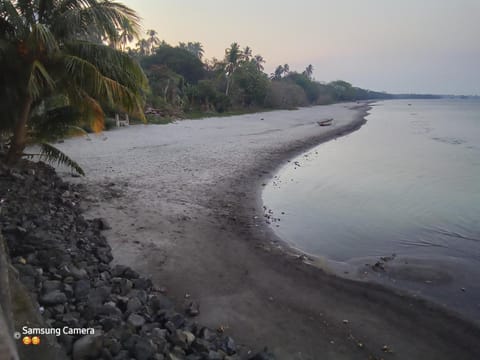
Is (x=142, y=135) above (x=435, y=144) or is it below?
above

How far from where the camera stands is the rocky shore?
3.46 meters

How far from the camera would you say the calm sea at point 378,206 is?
8453 millimetres

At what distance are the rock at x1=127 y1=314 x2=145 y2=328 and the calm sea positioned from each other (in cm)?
481

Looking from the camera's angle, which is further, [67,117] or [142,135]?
[142,135]

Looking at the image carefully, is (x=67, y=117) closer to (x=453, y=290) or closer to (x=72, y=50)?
(x=72, y=50)

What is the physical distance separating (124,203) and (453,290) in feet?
26.8

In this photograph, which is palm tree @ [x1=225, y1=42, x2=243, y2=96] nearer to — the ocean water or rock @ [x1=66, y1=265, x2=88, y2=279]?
the ocean water

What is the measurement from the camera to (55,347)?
9.84ft

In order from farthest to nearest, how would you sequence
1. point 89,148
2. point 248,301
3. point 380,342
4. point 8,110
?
1. point 89,148
2. point 8,110
3. point 248,301
4. point 380,342

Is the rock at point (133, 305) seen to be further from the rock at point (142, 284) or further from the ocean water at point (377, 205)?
the ocean water at point (377, 205)

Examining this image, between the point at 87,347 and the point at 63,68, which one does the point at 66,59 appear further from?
the point at 87,347

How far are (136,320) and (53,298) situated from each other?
101 cm

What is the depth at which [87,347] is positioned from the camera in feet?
10.6

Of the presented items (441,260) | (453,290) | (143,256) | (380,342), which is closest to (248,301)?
(380,342)
